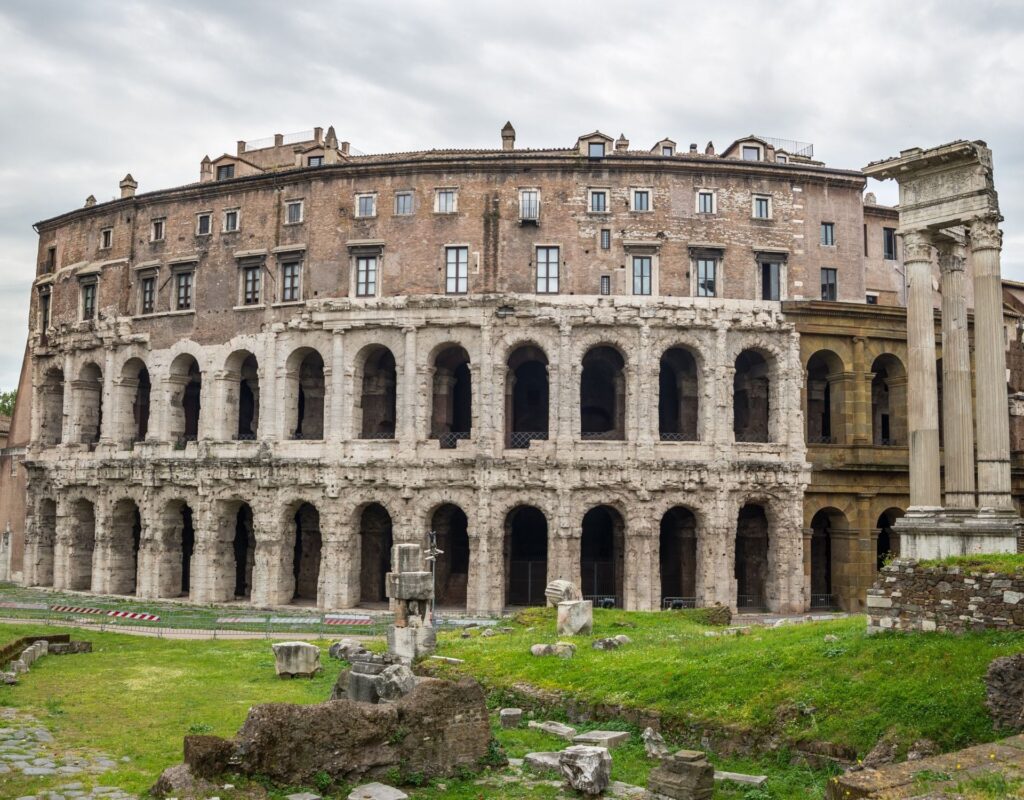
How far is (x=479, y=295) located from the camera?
3416cm

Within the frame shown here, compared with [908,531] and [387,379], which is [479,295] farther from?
[908,531]

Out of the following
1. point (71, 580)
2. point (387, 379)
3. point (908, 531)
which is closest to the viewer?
point (908, 531)

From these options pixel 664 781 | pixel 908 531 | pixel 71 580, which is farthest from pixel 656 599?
pixel 71 580

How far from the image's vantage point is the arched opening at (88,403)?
136 feet

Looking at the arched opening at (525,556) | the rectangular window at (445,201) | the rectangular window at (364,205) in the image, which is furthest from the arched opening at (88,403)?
the arched opening at (525,556)

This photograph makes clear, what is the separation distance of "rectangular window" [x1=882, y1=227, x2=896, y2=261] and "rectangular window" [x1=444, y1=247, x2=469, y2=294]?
16.8 metres

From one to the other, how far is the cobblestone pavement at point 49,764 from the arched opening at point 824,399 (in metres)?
27.5

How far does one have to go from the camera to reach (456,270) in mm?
35000

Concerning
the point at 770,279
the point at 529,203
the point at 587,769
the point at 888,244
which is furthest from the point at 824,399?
the point at 587,769

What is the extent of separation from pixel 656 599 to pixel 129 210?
27.2 meters

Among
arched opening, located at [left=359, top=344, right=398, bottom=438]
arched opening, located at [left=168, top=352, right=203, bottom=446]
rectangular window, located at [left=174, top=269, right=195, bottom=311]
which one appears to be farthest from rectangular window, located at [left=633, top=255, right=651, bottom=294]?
rectangular window, located at [left=174, top=269, right=195, bottom=311]

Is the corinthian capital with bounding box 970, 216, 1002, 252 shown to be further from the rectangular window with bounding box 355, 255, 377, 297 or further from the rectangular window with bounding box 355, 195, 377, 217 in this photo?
the rectangular window with bounding box 355, 195, 377, 217

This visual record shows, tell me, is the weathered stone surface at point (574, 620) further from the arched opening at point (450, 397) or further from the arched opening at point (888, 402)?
the arched opening at point (888, 402)

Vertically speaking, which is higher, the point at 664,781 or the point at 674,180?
the point at 674,180
